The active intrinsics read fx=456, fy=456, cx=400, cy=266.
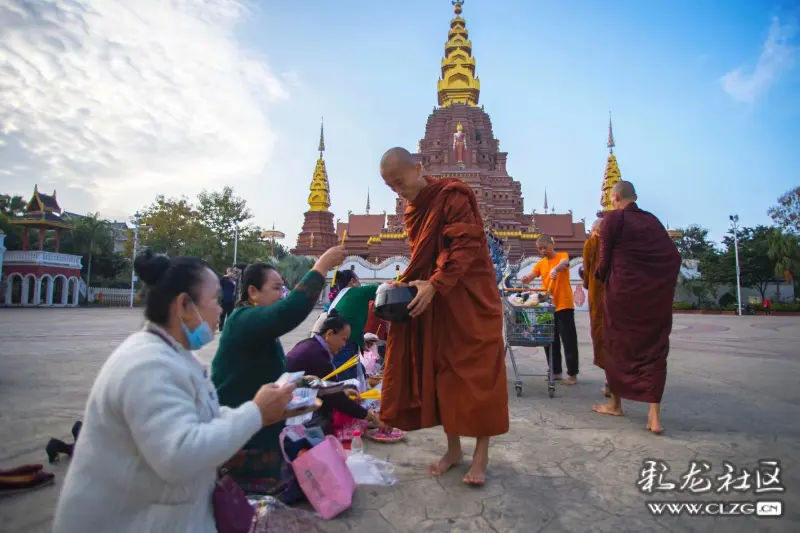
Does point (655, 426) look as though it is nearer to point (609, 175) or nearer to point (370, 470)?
point (370, 470)

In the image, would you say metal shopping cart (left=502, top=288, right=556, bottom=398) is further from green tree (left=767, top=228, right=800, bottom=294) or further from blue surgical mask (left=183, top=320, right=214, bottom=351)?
green tree (left=767, top=228, right=800, bottom=294)

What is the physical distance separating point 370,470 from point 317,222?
42.0 metres

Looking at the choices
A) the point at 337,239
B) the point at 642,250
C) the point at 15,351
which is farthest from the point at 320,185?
the point at 642,250

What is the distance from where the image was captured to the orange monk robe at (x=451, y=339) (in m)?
2.44

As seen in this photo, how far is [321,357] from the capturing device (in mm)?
2643

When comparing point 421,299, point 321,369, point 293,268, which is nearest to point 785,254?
point 293,268

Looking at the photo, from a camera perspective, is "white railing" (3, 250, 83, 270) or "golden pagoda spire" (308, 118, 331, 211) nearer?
"white railing" (3, 250, 83, 270)

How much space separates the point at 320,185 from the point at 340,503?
45.4 meters

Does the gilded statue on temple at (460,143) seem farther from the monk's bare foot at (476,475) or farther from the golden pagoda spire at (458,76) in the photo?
the monk's bare foot at (476,475)

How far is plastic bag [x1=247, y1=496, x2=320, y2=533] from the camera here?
178cm

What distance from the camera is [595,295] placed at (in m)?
4.41

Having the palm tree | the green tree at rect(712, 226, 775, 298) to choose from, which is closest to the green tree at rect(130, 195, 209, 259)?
the palm tree

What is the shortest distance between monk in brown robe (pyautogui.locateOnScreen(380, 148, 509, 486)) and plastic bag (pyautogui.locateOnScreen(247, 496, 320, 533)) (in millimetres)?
732

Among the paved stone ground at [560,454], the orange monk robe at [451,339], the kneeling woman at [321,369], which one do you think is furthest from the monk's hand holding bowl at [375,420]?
the orange monk robe at [451,339]
